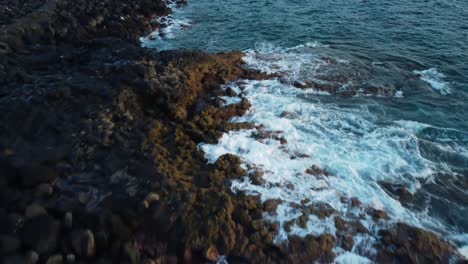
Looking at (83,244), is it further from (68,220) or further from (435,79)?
(435,79)

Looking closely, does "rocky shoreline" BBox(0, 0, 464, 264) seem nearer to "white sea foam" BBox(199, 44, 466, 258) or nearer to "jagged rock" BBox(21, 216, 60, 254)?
"jagged rock" BBox(21, 216, 60, 254)

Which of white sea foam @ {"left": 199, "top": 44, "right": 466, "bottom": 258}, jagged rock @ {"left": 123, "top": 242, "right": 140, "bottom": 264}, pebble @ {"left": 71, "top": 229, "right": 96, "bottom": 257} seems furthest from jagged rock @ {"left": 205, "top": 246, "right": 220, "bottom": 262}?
pebble @ {"left": 71, "top": 229, "right": 96, "bottom": 257}

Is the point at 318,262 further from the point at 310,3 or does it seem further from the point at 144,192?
the point at 310,3

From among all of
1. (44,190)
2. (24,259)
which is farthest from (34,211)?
(24,259)

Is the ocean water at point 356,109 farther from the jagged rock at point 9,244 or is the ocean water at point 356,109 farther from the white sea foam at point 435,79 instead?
the jagged rock at point 9,244

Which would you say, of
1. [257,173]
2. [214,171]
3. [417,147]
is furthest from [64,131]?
[417,147]
